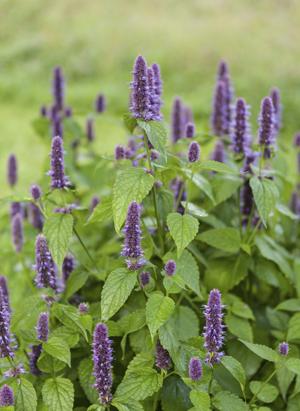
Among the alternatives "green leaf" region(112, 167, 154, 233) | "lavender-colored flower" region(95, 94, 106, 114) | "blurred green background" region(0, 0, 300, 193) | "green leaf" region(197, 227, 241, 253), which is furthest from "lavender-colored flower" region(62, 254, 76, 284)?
"blurred green background" region(0, 0, 300, 193)

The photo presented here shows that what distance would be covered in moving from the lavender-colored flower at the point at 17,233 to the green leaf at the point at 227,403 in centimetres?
93

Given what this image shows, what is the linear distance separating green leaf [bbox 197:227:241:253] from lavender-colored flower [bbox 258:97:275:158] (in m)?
0.27

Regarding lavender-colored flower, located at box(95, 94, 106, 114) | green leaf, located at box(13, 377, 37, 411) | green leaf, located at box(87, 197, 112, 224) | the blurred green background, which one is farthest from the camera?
the blurred green background

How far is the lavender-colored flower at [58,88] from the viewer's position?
2.55m

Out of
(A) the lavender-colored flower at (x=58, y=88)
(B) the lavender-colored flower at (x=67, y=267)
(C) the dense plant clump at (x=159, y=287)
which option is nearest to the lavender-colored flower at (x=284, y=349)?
(C) the dense plant clump at (x=159, y=287)

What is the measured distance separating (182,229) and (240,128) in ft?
1.77

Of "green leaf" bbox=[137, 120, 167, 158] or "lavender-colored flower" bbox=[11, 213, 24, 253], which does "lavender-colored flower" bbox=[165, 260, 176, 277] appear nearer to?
"green leaf" bbox=[137, 120, 167, 158]

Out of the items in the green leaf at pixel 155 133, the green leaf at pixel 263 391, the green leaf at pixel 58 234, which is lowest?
the green leaf at pixel 263 391

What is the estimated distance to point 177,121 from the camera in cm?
225

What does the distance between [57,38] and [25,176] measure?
8.48 feet

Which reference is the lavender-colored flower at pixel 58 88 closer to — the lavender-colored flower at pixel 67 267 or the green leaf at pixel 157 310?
the lavender-colored flower at pixel 67 267

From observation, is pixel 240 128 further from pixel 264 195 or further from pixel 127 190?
pixel 127 190

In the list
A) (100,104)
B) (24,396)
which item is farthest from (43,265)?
(100,104)

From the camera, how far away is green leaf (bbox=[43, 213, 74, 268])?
144 cm
